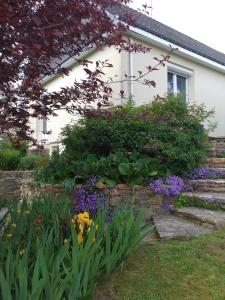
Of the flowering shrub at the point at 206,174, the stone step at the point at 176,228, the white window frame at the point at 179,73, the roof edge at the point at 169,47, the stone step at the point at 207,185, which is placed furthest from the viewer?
the white window frame at the point at 179,73

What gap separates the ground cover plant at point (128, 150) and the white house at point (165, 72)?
8.09 feet

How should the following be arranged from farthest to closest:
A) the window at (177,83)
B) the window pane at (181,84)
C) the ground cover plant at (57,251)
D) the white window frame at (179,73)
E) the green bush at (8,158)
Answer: the green bush at (8,158) → the window pane at (181,84) → the window at (177,83) → the white window frame at (179,73) → the ground cover plant at (57,251)

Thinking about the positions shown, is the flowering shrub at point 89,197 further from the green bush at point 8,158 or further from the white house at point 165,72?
the green bush at point 8,158

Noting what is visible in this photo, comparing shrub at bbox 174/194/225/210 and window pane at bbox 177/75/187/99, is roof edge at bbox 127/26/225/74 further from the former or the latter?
shrub at bbox 174/194/225/210

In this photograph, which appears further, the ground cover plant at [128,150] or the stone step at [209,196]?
the ground cover plant at [128,150]

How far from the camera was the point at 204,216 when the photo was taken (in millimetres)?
4746

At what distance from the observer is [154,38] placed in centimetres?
969

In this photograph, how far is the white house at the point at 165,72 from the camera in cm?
938

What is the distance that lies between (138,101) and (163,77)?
132 cm

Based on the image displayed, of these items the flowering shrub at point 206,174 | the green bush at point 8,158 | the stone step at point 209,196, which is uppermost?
the green bush at point 8,158

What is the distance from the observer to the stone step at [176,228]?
414 cm

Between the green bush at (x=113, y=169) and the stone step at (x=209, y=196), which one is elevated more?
the green bush at (x=113, y=169)

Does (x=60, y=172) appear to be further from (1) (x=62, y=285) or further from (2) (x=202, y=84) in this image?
(2) (x=202, y=84)

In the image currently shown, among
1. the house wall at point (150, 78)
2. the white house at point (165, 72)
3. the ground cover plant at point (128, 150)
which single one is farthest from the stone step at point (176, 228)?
the house wall at point (150, 78)
